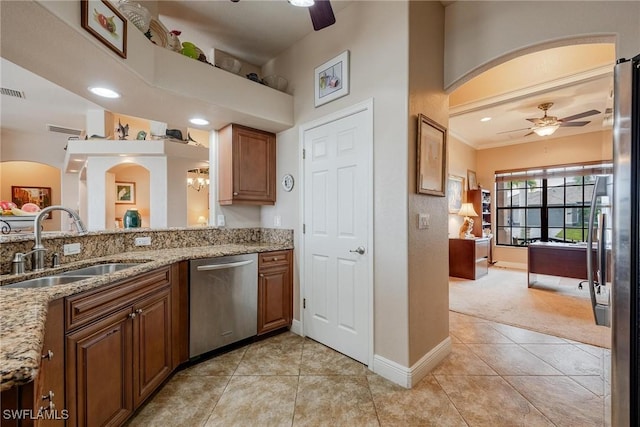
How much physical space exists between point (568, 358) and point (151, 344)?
3.34m

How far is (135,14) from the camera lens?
6.40 ft

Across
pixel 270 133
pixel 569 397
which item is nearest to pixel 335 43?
pixel 270 133

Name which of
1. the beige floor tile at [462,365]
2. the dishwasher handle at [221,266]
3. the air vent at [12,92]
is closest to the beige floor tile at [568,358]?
the beige floor tile at [462,365]

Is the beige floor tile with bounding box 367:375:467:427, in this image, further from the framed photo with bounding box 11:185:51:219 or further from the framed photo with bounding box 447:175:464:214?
the framed photo with bounding box 11:185:51:219

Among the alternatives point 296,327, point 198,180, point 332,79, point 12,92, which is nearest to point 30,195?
point 198,180

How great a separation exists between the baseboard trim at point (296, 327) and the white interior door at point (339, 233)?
0.27 ft

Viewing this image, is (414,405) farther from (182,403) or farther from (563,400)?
(182,403)

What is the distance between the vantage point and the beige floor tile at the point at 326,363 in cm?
224

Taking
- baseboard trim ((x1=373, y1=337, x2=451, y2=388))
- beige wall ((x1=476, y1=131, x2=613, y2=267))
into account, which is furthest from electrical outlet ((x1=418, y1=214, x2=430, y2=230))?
beige wall ((x1=476, y1=131, x2=613, y2=267))

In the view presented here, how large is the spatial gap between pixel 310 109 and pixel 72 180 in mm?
7100

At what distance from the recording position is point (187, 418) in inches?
68.0

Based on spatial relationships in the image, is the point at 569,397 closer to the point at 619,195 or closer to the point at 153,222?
the point at 619,195

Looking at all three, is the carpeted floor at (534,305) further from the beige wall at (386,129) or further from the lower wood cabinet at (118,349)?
the lower wood cabinet at (118,349)

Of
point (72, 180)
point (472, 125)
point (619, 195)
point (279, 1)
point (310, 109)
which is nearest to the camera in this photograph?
point (619, 195)
